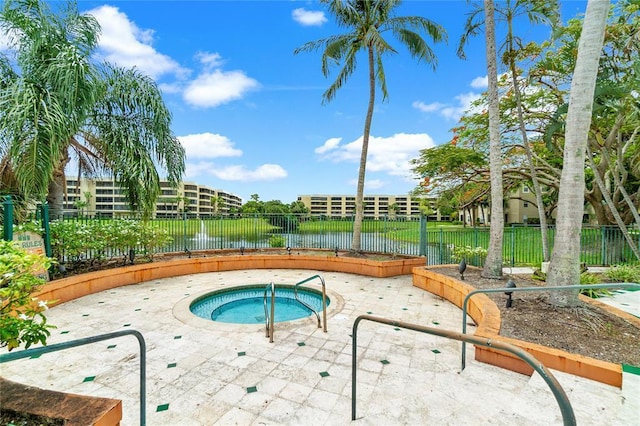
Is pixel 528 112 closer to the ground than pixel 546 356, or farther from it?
farther from it

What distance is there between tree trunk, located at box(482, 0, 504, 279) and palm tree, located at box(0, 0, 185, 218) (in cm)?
870

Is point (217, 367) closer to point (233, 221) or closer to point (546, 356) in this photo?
point (546, 356)

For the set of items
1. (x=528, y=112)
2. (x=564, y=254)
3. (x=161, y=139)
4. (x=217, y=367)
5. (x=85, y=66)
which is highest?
(x=528, y=112)

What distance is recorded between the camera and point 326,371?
3.31 metres

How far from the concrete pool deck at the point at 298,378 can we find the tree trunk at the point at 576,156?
1.78 meters

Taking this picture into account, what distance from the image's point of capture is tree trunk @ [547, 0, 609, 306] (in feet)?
13.7

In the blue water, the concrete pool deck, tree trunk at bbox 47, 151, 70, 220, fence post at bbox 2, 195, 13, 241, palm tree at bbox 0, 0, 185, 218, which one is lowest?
the blue water

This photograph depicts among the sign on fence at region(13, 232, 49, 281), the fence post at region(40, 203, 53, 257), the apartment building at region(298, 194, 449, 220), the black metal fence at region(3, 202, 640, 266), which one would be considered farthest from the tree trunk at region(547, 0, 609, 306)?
the apartment building at region(298, 194, 449, 220)

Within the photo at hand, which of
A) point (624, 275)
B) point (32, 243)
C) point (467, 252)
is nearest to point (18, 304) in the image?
point (32, 243)

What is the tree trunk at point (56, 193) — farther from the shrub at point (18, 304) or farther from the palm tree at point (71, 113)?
the shrub at point (18, 304)

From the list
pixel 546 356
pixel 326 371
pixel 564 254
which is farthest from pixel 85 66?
pixel 564 254

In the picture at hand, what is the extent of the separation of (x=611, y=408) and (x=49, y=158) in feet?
30.5

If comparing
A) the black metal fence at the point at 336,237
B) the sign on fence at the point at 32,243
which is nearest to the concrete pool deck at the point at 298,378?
the sign on fence at the point at 32,243

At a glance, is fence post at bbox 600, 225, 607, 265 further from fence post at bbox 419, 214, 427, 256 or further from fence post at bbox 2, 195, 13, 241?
fence post at bbox 2, 195, 13, 241
